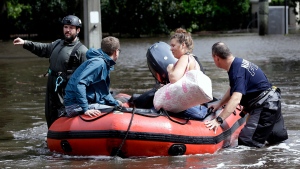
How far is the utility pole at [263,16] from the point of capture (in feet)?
135

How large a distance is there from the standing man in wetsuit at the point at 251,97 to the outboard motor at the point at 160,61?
1.09 metres

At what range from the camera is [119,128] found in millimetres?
8953

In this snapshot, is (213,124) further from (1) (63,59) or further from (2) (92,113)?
(1) (63,59)

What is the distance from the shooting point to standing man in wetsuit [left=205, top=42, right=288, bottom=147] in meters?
9.45

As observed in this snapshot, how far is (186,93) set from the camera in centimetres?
915

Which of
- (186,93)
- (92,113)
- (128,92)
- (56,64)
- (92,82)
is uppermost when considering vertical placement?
(56,64)

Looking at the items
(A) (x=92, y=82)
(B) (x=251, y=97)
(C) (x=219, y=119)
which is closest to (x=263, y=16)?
(B) (x=251, y=97)

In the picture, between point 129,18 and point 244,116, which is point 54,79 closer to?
point 244,116

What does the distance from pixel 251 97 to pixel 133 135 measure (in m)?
1.59

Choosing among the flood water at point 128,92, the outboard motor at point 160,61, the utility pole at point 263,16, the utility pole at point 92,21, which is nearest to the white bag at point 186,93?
the flood water at point 128,92

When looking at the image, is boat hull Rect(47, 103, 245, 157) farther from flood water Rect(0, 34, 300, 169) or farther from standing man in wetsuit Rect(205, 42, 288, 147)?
standing man in wetsuit Rect(205, 42, 288, 147)

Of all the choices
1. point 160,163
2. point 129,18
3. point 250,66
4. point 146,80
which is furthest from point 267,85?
point 129,18

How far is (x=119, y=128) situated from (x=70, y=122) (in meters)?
0.68

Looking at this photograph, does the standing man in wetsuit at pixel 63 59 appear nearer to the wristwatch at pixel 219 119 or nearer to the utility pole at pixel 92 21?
the wristwatch at pixel 219 119
